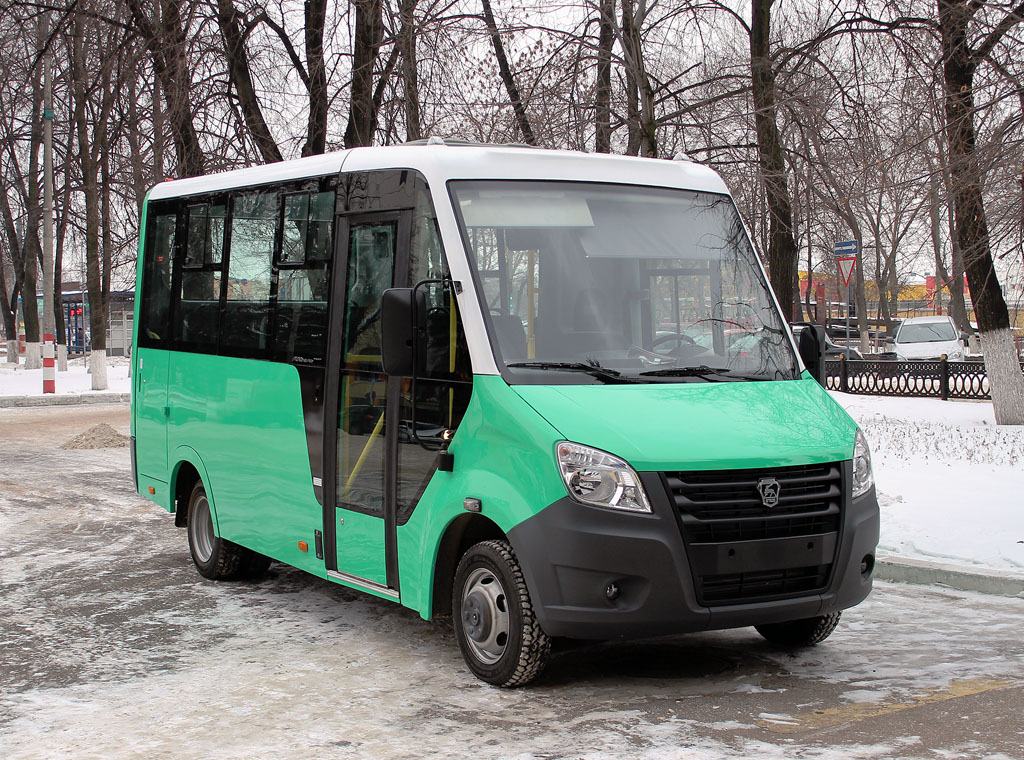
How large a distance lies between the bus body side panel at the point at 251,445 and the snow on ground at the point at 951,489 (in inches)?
164

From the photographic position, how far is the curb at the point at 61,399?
87.4ft

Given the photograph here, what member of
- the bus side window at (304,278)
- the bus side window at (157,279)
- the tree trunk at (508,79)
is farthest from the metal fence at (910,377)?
the bus side window at (304,278)

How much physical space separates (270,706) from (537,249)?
8.23 ft

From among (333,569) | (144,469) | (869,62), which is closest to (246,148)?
(869,62)

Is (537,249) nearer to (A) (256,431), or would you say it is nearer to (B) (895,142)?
(A) (256,431)

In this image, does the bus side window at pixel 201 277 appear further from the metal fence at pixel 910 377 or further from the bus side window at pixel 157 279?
the metal fence at pixel 910 377

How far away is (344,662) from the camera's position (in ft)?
21.1

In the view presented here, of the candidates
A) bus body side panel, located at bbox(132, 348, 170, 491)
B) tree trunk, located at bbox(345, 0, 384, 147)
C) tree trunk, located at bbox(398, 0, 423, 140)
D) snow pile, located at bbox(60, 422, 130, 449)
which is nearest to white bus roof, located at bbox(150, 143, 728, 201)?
bus body side panel, located at bbox(132, 348, 170, 491)

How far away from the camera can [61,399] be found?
2744cm

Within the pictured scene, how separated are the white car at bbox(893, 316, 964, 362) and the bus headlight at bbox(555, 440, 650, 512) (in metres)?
33.1

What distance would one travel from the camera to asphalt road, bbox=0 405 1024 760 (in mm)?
5039

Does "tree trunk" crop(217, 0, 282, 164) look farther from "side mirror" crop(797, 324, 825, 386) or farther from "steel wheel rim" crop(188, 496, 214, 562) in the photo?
"side mirror" crop(797, 324, 825, 386)

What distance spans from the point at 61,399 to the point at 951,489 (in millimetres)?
21342

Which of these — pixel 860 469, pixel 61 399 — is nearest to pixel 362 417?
pixel 860 469
